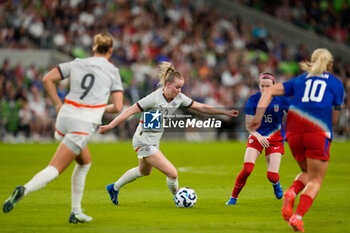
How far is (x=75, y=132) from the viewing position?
7742mm

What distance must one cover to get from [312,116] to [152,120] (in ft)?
10.1

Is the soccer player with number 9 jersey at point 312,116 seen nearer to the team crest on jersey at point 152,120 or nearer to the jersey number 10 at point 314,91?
the jersey number 10 at point 314,91

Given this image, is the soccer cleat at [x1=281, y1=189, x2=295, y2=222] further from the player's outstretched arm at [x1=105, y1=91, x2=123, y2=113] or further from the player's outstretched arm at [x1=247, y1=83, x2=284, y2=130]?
the player's outstretched arm at [x1=105, y1=91, x2=123, y2=113]

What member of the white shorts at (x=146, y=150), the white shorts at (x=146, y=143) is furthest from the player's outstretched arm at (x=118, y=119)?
the white shorts at (x=146, y=150)

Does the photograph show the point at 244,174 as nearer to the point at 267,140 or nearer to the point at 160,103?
the point at 267,140

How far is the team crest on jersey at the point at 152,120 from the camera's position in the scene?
389 inches

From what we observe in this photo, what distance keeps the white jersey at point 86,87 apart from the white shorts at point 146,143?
1941 millimetres

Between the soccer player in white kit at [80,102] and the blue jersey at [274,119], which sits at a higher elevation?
the soccer player in white kit at [80,102]

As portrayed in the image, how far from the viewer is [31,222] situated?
323 inches


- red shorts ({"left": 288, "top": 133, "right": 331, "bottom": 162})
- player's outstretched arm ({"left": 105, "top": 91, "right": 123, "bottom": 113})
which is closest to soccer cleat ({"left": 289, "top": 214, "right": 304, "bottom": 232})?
red shorts ({"left": 288, "top": 133, "right": 331, "bottom": 162})

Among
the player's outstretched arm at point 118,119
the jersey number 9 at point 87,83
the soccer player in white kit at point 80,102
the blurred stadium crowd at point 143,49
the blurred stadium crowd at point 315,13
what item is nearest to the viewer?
the soccer player in white kit at point 80,102

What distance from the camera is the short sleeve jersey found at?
977cm

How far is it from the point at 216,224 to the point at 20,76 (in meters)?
19.2

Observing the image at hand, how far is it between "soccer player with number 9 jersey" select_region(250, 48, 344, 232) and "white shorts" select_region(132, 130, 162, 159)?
245cm
